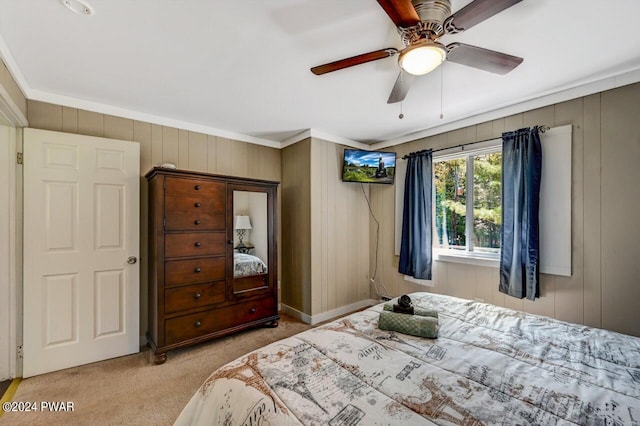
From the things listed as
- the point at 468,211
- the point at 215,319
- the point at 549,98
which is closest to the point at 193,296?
the point at 215,319

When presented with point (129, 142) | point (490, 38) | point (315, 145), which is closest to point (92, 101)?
point (129, 142)

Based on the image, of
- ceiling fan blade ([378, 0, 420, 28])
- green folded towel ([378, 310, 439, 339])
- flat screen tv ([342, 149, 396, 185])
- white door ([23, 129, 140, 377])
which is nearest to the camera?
ceiling fan blade ([378, 0, 420, 28])

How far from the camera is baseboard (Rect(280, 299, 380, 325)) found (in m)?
3.37

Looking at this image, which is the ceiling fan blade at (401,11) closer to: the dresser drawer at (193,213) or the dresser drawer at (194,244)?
the dresser drawer at (193,213)

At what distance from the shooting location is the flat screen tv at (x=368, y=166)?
3.59 m

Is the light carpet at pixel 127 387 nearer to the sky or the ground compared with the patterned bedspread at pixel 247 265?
nearer to the ground

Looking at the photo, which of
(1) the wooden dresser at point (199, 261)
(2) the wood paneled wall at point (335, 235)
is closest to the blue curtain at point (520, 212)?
(2) the wood paneled wall at point (335, 235)

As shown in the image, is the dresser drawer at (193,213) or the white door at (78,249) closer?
the white door at (78,249)

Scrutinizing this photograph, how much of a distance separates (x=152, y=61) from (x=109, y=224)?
5.22ft

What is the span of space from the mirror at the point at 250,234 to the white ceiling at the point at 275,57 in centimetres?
94

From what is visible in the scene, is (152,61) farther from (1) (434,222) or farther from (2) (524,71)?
(1) (434,222)

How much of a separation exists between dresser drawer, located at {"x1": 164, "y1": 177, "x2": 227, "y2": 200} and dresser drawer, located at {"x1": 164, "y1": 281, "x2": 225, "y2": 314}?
0.91 meters

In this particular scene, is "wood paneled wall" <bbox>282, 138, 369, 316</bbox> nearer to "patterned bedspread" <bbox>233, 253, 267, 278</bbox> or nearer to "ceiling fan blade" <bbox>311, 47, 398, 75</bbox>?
"patterned bedspread" <bbox>233, 253, 267, 278</bbox>

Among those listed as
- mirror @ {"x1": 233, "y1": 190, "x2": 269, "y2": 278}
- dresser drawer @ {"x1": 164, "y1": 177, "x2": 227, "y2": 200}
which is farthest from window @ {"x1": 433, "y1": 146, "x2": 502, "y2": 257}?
dresser drawer @ {"x1": 164, "y1": 177, "x2": 227, "y2": 200}
